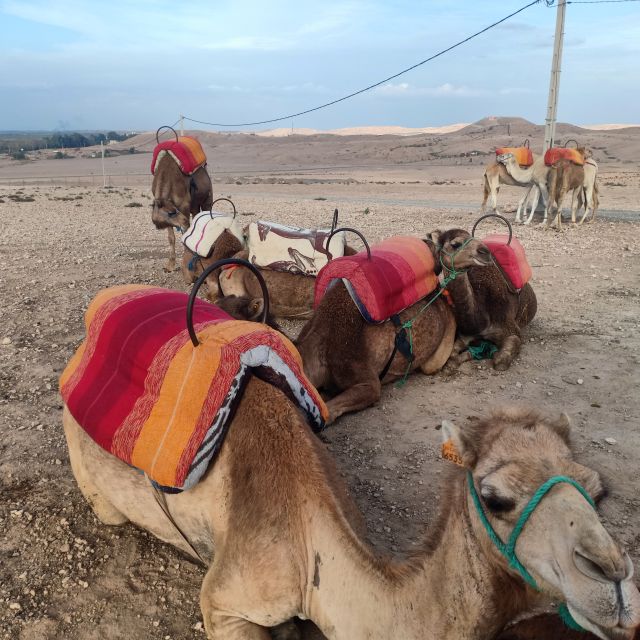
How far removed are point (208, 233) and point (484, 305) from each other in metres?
3.30

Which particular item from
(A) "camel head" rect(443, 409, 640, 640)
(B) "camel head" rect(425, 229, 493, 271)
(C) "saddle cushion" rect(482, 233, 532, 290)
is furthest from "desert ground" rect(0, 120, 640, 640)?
(B) "camel head" rect(425, 229, 493, 271)

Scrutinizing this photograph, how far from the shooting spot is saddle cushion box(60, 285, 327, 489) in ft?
8.84

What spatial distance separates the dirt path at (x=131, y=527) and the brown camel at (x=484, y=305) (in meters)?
0.21

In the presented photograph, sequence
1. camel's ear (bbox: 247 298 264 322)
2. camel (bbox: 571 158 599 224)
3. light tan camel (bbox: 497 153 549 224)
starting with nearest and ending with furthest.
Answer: camel's ear (bbox: 247 298 264 322), camel (bbox: 571 158 599 224), light tan camel (bbox: 497 153 549 224)

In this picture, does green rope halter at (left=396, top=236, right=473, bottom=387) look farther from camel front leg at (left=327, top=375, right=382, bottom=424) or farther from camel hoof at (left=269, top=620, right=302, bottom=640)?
camel hoof at (left=269, top=620, right=302, bottom=640)

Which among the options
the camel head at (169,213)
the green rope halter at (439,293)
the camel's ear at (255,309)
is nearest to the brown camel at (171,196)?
the camel head at (169,213)

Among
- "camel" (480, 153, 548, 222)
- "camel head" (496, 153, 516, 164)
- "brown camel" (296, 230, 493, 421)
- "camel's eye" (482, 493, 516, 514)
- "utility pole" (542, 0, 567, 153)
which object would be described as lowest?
"brown camel" (296, 230, 493, 421)

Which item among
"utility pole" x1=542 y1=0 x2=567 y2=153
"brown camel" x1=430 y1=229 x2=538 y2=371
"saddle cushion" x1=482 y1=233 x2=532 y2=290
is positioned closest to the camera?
"brown camel" x1=430 y1=229 x2=538 y2=371

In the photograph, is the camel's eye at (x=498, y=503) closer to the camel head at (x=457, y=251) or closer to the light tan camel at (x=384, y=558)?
the light tan camel at (x=384, y=558)

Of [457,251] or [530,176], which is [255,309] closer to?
[457,251]

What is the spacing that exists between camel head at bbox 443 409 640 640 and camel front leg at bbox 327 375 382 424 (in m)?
2.65

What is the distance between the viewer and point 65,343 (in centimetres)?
664

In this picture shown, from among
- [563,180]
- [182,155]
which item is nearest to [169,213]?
[182,155]

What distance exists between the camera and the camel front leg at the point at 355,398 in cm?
502
